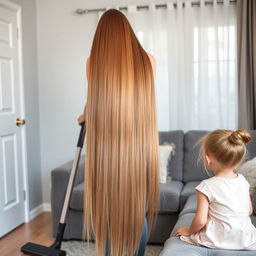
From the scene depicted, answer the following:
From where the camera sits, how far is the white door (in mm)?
3240

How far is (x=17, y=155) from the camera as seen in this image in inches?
137

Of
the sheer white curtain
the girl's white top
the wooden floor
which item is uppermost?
the sheer white curtain

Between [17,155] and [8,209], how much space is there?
493 millimetres

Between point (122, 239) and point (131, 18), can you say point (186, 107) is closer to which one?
point (131, 18)

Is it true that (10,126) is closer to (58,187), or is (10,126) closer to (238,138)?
(58,187)

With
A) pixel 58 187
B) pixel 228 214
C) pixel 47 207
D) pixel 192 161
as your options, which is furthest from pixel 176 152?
pixel 228 214

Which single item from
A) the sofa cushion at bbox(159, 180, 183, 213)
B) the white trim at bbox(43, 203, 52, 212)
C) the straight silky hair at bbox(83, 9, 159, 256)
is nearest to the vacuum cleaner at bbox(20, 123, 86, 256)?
the straight silky hair at bbox(83, 9, 159, 256)

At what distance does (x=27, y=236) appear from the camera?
324cm

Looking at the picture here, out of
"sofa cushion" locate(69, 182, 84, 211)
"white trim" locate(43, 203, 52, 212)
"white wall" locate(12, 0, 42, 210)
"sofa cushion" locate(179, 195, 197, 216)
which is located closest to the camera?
"sofa cushion" locate(179, 195, 197, 216)

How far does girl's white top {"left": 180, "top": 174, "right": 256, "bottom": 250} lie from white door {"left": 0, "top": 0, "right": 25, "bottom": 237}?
211 centimetres

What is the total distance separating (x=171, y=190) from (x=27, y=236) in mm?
1334

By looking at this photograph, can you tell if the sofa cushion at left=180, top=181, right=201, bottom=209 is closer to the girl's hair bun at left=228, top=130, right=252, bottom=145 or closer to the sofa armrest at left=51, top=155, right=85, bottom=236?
the sofa armrest at left=51, top=155, right=85, bottom=236

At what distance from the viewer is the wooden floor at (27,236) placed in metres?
2.96

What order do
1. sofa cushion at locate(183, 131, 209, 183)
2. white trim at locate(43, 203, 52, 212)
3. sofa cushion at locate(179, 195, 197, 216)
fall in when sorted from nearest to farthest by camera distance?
sofa cushion at locate(179, 195, 197, 216)
sofa cushion at locate(183, 131, 209, 183)
white trim at locate(43, 203, 52, 212)
